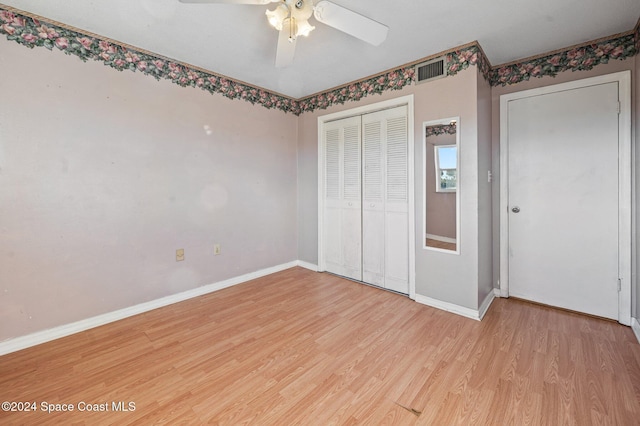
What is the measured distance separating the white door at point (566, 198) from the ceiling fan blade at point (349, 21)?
6.11ft

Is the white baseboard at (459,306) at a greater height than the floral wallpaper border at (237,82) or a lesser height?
lesser

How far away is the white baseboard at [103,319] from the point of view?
2076 millimetres

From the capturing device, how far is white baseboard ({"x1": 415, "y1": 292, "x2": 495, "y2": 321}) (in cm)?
253

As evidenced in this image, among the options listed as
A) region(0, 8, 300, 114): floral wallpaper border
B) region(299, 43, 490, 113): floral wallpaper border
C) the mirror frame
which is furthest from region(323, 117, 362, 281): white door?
region(0, 8, 300, 114): floral wallpaper border

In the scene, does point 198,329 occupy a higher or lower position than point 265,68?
lower

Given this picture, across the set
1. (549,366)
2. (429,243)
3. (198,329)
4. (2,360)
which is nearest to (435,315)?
(429,243)

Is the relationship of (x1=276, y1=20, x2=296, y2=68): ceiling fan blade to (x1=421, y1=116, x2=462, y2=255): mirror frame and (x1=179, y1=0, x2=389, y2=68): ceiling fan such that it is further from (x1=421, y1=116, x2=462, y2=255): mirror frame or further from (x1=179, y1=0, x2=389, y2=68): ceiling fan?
(x1=421, y1=116, x2=462, y2=255): mirror frame

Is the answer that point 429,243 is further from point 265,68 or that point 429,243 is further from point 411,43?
point 265,68

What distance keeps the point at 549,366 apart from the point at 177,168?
3.52 m

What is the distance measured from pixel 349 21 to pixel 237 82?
200 cm

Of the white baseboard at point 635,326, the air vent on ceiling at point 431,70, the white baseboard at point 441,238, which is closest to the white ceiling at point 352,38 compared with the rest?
the air vent on ceiling at point 431,70

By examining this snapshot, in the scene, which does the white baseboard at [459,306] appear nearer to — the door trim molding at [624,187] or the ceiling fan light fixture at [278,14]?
the door trim molding at [624,187]

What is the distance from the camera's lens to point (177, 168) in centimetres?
290

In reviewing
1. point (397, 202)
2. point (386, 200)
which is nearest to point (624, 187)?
point (397, 202)
